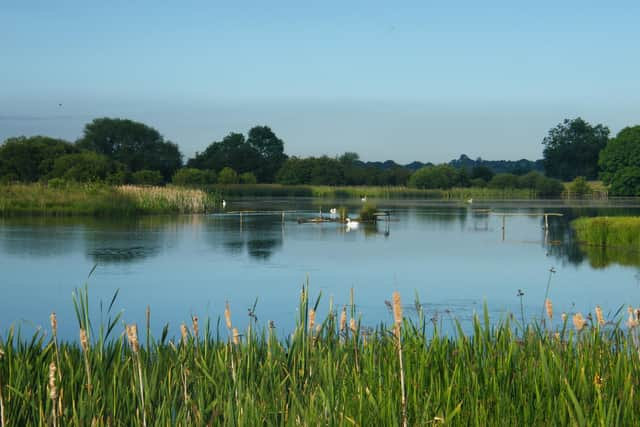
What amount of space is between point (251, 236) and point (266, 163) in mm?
95820

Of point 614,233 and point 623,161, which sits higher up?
point 623,161

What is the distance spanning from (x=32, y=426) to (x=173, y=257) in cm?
1862

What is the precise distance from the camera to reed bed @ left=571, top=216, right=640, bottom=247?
2675cm

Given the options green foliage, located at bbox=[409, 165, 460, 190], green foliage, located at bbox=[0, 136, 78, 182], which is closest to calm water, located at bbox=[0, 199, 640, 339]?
green foliage, located at bbox=[0, 136, 78, 182]

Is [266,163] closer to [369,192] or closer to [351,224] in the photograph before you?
A: [369,192]

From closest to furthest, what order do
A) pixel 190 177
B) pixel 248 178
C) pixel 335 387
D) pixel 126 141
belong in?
pixel 335 387 < pixel 190 177 < pixel 248 178 < pixel 126 141

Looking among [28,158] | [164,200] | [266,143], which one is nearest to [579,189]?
[266,143]

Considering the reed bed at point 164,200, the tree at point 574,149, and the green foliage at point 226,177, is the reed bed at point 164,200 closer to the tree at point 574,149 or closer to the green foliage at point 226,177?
the green foliage at point 226,177

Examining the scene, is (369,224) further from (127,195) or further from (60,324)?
(60,324)

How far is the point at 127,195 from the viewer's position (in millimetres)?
47344

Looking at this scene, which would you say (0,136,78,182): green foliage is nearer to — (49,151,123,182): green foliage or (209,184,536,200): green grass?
(49,151,123,182): green foliage

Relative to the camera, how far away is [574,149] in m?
127

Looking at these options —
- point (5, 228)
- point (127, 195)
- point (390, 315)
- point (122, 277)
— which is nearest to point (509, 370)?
point (390, 315)

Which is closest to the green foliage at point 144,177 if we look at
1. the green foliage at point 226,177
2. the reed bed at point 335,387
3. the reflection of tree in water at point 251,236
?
the green foliage at point 226,177
